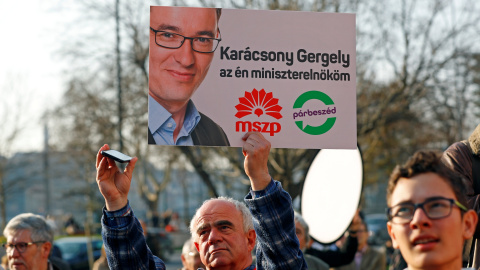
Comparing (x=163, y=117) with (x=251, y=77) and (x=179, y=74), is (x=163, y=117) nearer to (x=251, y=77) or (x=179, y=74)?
(x=179, y=74)

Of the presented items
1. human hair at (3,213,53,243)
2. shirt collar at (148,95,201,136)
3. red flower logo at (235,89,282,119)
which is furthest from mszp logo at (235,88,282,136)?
human hair at (3,213,53,243)

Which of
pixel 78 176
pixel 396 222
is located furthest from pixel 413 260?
pixel 78 176

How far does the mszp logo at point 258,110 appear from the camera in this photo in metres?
4.02

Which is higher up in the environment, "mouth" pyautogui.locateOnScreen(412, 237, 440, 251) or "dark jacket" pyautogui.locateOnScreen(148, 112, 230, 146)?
"dark jacket" pyautogui.locateOnScreen(148, 112, 230, 146)

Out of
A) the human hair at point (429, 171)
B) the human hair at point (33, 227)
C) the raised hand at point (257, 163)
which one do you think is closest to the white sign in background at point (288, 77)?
the raised hand at point (257, 163)

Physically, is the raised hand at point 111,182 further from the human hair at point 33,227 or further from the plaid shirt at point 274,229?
the human hair at point 33,227

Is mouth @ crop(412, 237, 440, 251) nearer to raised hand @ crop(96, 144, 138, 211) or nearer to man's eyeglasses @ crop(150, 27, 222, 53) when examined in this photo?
raised hand @ crop(96, 144, 138, 211)

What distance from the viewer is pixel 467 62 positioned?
64.7 feet

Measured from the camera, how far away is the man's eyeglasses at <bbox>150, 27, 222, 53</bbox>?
403 centimetres

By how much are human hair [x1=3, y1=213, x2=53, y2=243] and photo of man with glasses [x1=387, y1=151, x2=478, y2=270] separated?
10.8ft

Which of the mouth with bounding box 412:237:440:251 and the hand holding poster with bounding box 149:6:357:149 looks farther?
the hand holding poster with bounding box 149:6:357:149

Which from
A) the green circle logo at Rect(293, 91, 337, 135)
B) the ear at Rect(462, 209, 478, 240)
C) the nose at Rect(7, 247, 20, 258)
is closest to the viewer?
the ear at Rect(462, 209, 478, 240)

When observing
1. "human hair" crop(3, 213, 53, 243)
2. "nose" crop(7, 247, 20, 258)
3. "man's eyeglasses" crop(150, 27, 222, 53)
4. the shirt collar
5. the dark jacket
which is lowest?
"nose" crop(7, 247, 20, 258)

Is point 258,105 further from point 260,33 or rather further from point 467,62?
point 467,62
